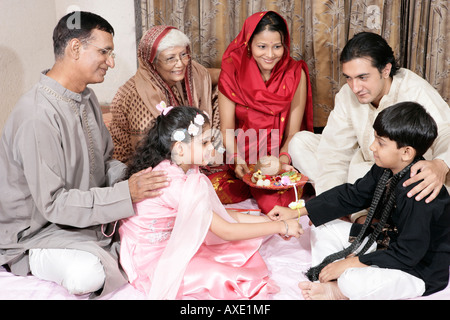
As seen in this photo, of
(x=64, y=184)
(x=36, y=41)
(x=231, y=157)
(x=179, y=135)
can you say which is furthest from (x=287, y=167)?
(x=36, y=41)

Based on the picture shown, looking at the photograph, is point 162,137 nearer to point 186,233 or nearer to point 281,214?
point 186,233

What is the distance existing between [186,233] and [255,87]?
4.68ft

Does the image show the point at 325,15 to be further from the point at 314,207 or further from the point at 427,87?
the point at 314,207

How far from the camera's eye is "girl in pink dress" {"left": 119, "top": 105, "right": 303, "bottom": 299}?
2025mm

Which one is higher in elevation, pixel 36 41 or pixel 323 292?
pixel 36 41

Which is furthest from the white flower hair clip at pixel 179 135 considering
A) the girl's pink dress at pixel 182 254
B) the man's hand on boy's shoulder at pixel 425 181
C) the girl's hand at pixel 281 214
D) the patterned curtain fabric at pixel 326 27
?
the patterned curtain fabric at pixel 326 27

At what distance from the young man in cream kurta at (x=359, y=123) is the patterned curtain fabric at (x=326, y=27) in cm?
80

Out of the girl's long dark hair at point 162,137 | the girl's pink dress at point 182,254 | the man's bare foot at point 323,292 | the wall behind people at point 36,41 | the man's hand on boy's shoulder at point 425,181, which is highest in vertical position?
the wall behind people at point 36,41

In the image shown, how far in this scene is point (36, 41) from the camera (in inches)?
144

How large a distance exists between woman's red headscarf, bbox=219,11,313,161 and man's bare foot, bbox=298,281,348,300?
4.33 ft

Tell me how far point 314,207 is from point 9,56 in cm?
243

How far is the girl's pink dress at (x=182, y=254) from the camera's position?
2.02 metres

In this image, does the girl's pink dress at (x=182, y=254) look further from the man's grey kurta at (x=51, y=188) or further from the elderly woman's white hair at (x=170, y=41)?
the elderly woman's white hair at (x=170, y=41)

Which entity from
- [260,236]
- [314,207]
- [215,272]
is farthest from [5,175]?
[314,207]
